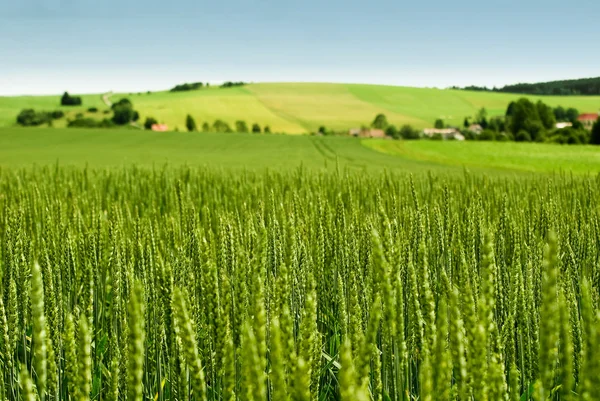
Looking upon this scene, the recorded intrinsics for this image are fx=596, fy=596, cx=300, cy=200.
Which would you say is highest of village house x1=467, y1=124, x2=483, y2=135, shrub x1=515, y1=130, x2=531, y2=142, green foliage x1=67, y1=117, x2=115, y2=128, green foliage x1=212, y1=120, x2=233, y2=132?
green foliage x1=67, y1=117, x2=115, y2=128

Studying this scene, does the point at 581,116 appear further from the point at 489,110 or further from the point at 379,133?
the point at 379,133

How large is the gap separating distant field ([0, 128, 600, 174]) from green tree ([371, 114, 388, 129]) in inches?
918

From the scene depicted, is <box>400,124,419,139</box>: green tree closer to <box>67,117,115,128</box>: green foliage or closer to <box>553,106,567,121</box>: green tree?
<box>67,117,115,128</box>: green foliage

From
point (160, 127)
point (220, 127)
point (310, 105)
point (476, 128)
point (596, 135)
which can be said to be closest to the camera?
point (596, 135)

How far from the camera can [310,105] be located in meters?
87.1

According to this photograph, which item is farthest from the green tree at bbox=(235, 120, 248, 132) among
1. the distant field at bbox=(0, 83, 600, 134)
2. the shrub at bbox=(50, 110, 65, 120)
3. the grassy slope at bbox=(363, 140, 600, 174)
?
the grassy slope at bbox=(363, 140, 600, 174)

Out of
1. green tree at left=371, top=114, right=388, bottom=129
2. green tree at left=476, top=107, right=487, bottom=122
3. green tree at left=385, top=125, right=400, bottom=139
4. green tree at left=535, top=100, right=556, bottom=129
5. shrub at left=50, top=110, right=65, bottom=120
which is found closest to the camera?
green tree at left=385, top=125, right=400, bottom=139

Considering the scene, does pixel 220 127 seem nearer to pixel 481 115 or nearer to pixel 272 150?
pixel 272 150

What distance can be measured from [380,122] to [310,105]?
14.7m

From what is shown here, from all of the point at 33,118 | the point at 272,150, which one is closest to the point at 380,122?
the point at 272,150

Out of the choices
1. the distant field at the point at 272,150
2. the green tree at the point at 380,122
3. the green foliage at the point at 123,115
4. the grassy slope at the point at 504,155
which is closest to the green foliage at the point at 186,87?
the green foliage at the point at 123,115

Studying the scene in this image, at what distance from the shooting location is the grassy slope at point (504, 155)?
97.1ft

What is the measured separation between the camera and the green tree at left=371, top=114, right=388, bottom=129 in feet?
246

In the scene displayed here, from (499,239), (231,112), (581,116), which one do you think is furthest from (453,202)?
(581,116)
